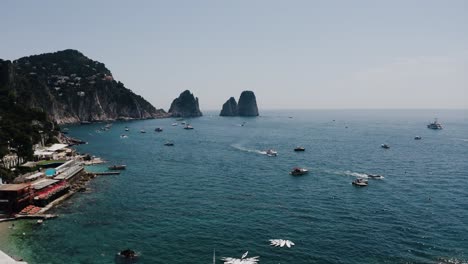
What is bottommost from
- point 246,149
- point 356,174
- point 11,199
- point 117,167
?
point 356,174

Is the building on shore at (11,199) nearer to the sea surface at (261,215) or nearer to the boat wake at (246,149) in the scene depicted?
the sea surface at (261,215)

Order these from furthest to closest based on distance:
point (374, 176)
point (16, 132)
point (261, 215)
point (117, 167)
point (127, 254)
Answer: point (117, 167)
point (374, 176)
point (16, 132)
point (261, 215)
point (127, 254)

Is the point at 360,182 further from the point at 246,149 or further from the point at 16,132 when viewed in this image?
the point at 16,132

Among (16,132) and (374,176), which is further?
(374,176)

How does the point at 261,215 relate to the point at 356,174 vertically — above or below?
below

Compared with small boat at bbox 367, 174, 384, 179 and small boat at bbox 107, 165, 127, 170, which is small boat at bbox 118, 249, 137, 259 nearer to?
small boat at bbox 107, 165, 127, 170

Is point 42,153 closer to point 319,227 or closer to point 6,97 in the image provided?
point 6,97

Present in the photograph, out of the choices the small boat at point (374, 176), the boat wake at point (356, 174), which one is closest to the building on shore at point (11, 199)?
the boat wake at point (356, 174)

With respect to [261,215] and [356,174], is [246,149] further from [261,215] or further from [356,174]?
[261,215]

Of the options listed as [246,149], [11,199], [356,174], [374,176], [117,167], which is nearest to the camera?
[11,199]

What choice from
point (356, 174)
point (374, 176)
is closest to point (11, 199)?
point (356, 174)

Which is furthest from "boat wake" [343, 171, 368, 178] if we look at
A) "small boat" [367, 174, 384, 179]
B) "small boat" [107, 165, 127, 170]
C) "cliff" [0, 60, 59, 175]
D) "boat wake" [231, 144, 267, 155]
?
"cliff" [0, 60, 59, 175]
